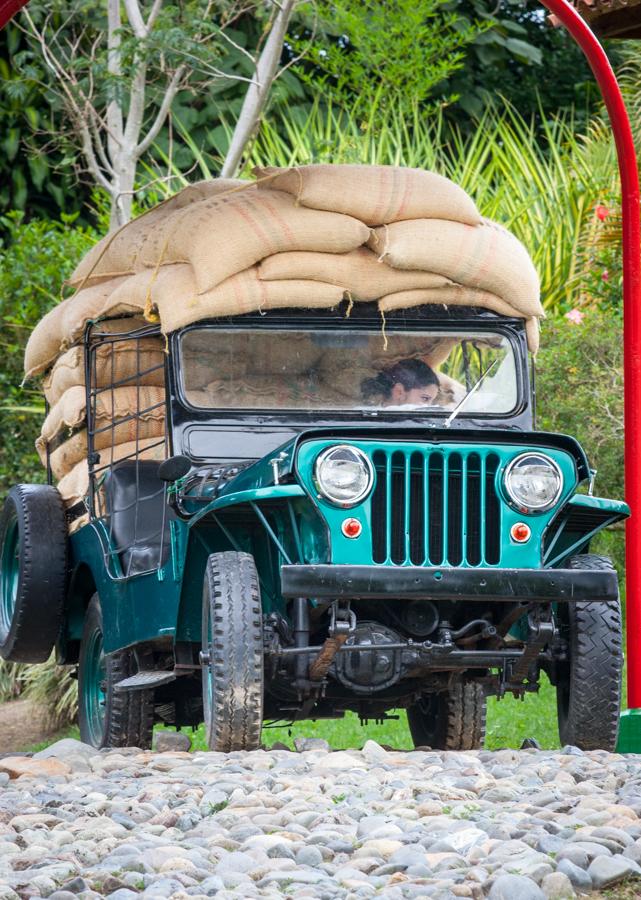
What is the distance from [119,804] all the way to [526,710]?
586cm

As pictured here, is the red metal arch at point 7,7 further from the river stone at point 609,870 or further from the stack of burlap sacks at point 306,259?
the river stone at point 609,870

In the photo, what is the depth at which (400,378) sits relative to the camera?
25.0 feet

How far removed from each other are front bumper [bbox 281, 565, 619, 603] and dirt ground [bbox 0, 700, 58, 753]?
19.4 feet

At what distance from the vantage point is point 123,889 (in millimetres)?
3959

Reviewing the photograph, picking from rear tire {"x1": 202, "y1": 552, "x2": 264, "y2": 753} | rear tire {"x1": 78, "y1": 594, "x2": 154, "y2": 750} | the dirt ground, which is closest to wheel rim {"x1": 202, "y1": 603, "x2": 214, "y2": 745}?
rear tire {"x1": 202, "y1": 552, "x2": 264, "y2": 753}

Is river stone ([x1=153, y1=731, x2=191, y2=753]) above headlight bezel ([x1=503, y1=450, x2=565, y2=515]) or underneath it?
underneath

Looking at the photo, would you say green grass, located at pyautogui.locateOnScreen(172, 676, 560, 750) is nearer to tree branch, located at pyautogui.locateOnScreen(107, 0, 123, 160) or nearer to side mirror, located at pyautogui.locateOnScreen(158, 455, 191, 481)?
side mirror, located at pyautogui.locateOnScreen(158, 455, 191, 481)

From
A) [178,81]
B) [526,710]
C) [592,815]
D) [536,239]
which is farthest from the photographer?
[536,239]

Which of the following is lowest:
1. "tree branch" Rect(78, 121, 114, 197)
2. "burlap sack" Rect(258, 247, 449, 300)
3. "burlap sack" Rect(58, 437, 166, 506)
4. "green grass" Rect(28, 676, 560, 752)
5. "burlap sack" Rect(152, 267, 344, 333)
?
"green grass" Rect(28, 676, 560, 752)

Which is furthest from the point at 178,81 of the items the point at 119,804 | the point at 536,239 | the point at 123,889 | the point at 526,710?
the point at 123,889

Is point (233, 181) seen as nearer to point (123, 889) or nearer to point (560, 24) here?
point (560, 24)

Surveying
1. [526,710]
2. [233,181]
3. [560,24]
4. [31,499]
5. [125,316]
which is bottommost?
[526,710]

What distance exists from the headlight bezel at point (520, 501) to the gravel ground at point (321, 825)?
959 mm

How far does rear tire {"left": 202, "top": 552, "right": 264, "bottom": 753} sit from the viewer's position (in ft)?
19.8
